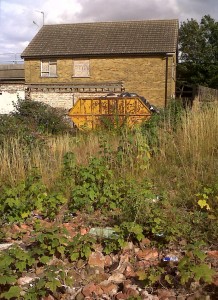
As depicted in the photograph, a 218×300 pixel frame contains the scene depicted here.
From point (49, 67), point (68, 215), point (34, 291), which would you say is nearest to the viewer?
point (34, 291)

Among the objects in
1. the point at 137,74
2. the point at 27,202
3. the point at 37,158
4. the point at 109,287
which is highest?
the point at 137,74

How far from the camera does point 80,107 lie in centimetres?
1552

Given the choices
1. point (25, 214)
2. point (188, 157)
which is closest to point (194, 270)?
point (25, 214)

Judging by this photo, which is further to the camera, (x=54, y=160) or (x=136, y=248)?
(x=54, y=160)

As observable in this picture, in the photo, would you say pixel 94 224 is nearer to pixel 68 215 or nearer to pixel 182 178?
pixel 68 215

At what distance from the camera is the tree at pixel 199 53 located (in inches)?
1497

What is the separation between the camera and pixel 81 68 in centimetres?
2761

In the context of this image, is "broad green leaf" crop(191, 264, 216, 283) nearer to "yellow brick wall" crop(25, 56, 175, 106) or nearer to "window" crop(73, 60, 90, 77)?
"yellow brick wall" crop(25, 56, 175, 106)

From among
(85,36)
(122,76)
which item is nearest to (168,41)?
(122,76)

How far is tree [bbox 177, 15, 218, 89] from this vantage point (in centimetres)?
3803

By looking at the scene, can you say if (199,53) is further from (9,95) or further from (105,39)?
(9,95)

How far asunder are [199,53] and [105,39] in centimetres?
1538

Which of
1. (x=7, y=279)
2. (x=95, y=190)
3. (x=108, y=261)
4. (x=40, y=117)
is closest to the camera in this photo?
(x=7, y=279)

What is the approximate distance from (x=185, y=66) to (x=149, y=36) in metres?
12.8
